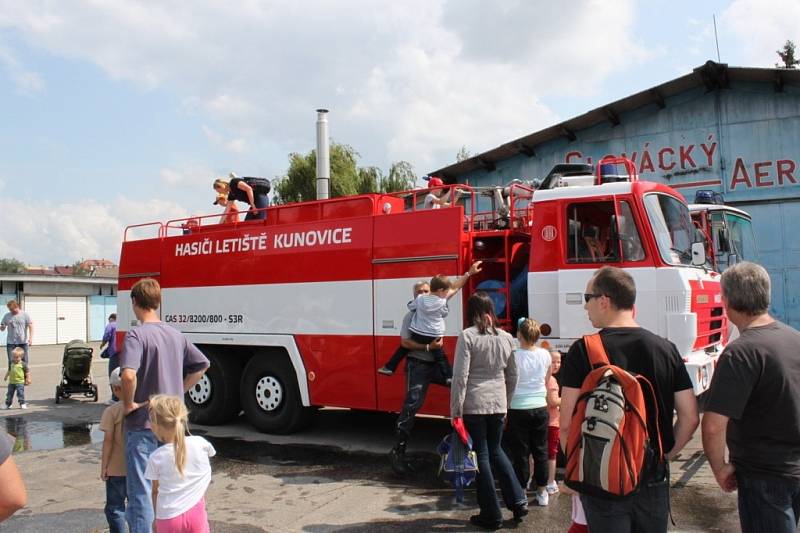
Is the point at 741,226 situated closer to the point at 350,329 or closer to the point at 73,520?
the point at 350,329

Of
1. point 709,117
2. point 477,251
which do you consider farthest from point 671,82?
point 477,251

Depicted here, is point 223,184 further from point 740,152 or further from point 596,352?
point 740,152

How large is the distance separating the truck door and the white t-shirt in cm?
379

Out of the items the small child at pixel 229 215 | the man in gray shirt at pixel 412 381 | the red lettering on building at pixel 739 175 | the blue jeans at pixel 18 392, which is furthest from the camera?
the red lettering on building at pixel 739 175

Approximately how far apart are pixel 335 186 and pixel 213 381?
24560mm

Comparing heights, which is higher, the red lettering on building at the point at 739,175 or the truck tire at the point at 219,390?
the red lettering on building at the point at 739,175

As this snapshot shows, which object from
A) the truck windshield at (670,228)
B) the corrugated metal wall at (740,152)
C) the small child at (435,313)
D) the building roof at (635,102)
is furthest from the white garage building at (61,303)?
the truck windshield at (670,228)

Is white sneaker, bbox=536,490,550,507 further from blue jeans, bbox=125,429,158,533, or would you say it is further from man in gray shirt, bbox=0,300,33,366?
man in gray shirt, bbox=0,300,33,366

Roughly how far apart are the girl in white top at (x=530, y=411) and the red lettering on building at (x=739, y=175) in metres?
12.0

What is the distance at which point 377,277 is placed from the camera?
7.73 metres

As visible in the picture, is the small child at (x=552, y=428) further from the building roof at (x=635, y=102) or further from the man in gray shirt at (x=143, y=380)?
the building roof at (x=635, y=102)

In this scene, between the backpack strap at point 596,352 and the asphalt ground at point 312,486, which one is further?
the asphalt ground at point 312,486

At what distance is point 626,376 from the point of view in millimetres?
2781

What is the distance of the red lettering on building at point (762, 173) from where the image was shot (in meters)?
15.0
